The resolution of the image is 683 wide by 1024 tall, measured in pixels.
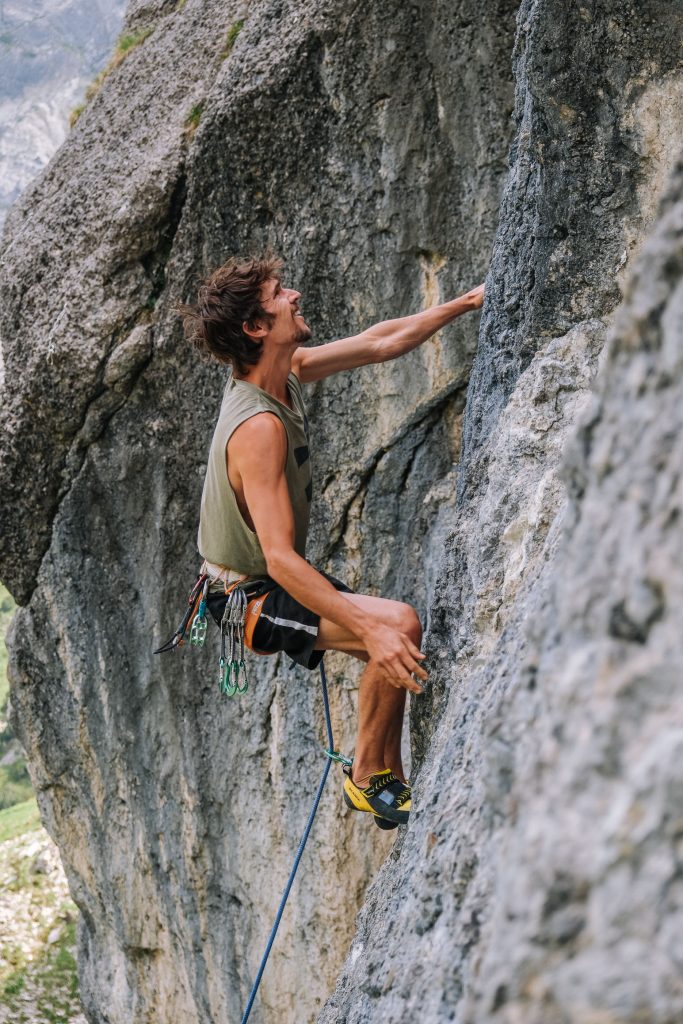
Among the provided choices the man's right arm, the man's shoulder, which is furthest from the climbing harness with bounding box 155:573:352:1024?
the man's shoulder

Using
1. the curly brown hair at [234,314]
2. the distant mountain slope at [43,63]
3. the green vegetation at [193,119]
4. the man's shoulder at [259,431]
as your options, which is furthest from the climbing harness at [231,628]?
the distant mountain slope at [43,63]

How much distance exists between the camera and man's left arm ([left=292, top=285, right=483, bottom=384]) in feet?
17.8

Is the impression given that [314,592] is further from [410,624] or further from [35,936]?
[35,936]

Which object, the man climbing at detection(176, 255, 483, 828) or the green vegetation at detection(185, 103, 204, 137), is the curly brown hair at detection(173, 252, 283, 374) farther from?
the green vegetation at detection(185, 103, 204, 137)

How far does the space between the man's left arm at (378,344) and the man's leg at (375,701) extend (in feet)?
5.31

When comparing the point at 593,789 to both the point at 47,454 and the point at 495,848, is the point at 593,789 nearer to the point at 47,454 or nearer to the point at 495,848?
the point at 495,848

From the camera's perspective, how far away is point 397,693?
4.43 m

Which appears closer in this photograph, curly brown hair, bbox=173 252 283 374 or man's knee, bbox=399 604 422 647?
man's knee, bbox=399 604 422 647

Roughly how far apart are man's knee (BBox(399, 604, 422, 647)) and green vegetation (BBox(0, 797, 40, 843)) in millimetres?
17750

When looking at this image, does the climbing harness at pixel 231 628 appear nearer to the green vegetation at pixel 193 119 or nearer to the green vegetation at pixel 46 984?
the green vegetation at pixel 193 119

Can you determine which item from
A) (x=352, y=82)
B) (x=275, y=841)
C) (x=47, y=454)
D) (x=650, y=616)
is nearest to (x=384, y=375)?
(x=352, y=82)

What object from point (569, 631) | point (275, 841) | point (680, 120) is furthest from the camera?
point (275, 841)

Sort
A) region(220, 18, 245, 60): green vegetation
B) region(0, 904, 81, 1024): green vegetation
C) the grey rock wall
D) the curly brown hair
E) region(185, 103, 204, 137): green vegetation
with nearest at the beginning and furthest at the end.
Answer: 1. the grey rock wall
2. the curly brown hair
3. region(185, 103, 204, 137): green vegetation
4. region(220, 18, 245, 60): green vegetation
5. region(0, 904, 81, 1024): green vegetation

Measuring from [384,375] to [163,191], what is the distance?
2.13 meters
